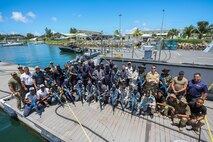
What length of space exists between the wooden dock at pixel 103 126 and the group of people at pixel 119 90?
0.94ft

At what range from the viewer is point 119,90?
18.1ft

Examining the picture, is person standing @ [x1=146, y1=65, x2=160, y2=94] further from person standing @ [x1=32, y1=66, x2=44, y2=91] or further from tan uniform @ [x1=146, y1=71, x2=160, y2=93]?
person standing @ [x1=32, y1=66, x2=44, y2=91]

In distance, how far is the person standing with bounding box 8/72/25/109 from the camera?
5348mm

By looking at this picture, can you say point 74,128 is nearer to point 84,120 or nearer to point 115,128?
point 84,120

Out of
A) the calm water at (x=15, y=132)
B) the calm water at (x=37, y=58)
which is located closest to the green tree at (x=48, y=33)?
the calm water at (x=37, y=58)

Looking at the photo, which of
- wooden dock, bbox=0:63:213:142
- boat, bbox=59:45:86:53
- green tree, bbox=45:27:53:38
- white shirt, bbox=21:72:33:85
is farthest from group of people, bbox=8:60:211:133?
green tree, bbox=45:27:53:38

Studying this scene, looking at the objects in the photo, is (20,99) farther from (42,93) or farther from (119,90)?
(119,90)

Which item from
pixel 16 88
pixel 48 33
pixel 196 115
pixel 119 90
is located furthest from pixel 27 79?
pixel 48 33

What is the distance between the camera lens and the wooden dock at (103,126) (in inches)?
160

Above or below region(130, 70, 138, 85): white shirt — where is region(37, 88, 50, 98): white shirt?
below

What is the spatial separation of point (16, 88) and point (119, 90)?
170 inches

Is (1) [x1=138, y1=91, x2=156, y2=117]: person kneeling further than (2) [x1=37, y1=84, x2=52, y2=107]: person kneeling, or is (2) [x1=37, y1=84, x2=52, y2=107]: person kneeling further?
(2) [x1=37, y1=84, x2=52, y2=107]: person kneeling

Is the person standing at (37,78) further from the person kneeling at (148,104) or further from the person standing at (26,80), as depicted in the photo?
the person kneeling at (148,104)

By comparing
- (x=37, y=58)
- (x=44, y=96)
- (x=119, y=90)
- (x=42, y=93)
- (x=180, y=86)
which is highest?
(x=180, y=86)
